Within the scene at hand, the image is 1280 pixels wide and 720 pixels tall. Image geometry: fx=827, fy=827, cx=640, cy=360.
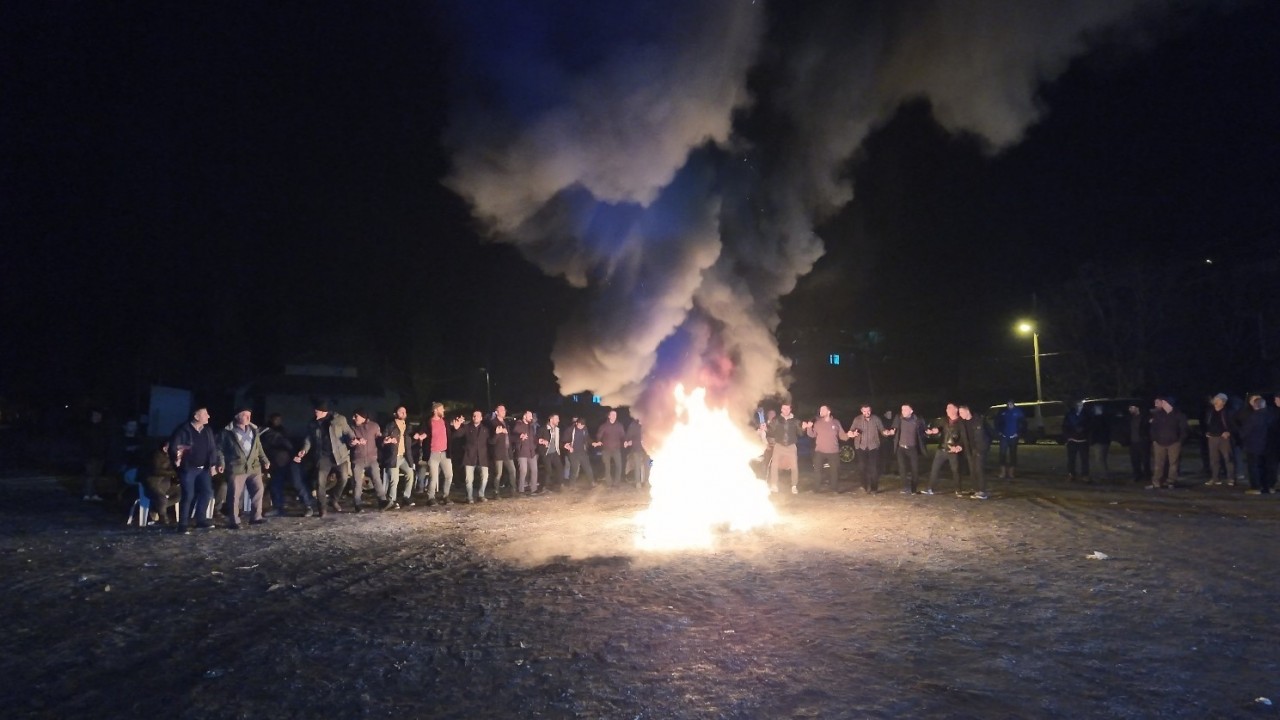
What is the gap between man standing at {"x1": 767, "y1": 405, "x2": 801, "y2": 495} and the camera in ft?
50.5

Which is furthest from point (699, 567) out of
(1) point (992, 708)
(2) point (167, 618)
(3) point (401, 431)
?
(3) point (401, 431)

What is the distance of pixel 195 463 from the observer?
11.1m

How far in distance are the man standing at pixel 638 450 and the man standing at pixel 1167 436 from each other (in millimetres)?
9259

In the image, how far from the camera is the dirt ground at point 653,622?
4672mm

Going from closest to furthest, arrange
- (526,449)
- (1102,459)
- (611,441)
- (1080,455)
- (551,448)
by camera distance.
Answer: (526,449)
(1080,455)
(1102,459)
(611,441)
(551,448)

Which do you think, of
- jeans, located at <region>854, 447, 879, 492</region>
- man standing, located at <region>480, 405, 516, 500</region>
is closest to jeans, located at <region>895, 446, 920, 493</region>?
jeans, located at <region>854, 447, 879, 492</region>

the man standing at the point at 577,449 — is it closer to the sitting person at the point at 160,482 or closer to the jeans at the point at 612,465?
the jeans at the point at 612,465

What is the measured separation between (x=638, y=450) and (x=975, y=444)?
6343 millimetres

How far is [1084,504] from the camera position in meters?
12.6

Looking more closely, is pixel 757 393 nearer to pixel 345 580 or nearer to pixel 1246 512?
pixel 1246 512

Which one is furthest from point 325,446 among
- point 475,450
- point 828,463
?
point 828,463

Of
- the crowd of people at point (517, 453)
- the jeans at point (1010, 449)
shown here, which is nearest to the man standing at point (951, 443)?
the crowd of people at point (517, 453)

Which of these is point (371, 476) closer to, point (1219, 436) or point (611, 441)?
point (611, 441)

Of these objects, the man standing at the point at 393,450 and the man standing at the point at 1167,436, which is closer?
the man standing at the point at 393,450
